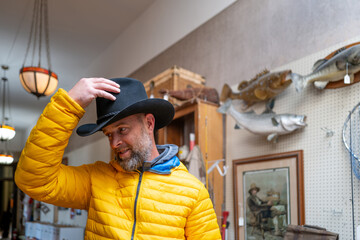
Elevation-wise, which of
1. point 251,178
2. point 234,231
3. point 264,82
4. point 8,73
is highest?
point 8,73

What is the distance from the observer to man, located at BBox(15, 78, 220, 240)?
1.15m

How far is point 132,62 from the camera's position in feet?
17.5

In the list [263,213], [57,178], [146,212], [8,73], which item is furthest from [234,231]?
[8,73]

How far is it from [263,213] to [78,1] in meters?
4.00

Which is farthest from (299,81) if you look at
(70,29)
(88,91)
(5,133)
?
(5,133)

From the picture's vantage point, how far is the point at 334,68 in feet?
6.66

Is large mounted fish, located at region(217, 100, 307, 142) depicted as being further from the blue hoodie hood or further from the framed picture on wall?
the blue hoodie hood

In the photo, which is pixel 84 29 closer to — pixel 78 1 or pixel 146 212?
pixel 78 1

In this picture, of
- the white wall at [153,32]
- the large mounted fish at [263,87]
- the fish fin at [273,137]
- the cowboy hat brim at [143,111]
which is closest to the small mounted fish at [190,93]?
the large mounted fish at [263,87]

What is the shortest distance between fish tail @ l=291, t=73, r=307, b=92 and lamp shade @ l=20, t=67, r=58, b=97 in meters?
2.79

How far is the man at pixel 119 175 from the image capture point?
1146 mm

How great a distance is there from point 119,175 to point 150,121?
0.26 metres

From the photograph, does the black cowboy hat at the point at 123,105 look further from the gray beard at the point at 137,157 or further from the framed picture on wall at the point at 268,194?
the framed picture on wall at the point at 268,194

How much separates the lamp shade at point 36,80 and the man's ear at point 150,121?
285 cm
